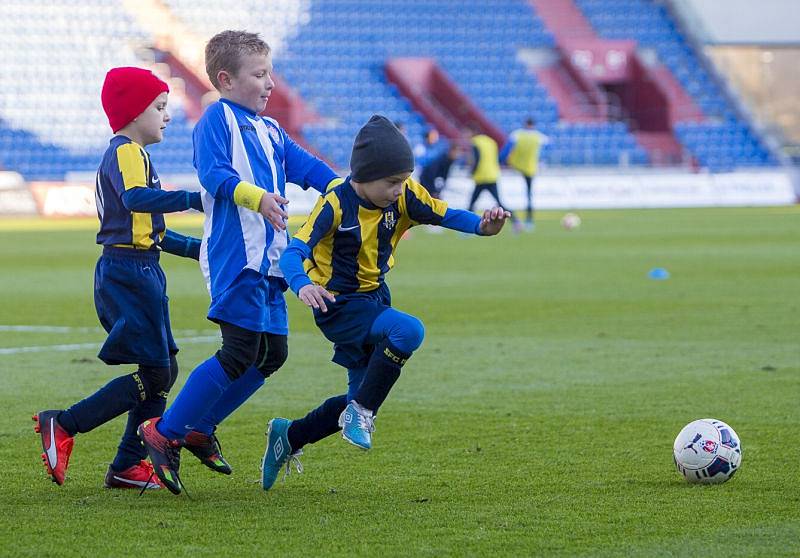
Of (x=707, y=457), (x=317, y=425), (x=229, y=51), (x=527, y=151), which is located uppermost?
(x=527, y=151)

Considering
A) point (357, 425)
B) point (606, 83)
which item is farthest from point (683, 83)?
point (357, 425)

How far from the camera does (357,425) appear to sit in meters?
4.82

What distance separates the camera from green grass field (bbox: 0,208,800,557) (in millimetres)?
4188

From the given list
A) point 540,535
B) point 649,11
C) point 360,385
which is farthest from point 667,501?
point 649,11

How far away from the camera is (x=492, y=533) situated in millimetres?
4191

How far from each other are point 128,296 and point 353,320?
855 mm

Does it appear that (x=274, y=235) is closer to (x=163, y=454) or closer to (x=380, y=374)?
(x=380, y=374)

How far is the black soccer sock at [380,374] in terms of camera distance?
4.88 m

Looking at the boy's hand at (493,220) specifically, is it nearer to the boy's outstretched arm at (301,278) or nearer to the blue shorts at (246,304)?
the boy's outstretched arm at (301,278)

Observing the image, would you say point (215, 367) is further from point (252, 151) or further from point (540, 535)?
point (540, 535)

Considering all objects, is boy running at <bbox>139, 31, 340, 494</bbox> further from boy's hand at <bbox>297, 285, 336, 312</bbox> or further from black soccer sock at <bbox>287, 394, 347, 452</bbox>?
boy's hand at <bbox>297, 285, 336, 312</bbox>

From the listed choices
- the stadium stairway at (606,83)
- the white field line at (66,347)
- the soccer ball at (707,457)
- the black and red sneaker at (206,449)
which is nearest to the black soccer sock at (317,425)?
the black and red sneaker at (206,449)

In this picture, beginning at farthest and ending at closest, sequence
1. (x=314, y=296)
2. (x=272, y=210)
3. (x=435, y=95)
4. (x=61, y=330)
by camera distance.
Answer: (x=435, y=95), (x=61, y=330), (x=272, y=210), (x=314, y=296)

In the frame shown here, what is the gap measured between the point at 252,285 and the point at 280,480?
0.84 meters
